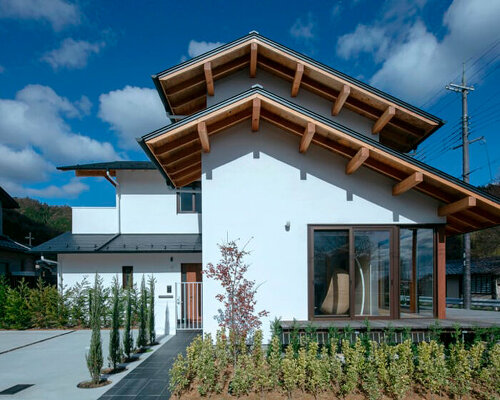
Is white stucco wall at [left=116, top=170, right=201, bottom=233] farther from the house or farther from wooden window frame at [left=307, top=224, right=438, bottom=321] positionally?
wooden window frame at [left=307, top=224, right=438, bottom=321]

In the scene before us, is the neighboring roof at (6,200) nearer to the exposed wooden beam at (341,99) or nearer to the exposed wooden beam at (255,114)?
the exposed wooden beam at (255,114)

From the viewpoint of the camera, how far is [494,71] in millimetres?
16469

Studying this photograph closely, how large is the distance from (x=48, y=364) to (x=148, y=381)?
2943 mm

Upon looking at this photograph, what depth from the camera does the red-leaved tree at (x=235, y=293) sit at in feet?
19.5

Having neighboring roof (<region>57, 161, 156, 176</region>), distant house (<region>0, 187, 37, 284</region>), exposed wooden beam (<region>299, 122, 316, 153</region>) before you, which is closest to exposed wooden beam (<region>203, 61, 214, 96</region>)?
exposed wooden beam (<region>299, 122, 316, 153</region>)

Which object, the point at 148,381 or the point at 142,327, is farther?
the point at 142,327

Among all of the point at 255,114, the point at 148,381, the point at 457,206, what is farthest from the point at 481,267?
the point at 148,381

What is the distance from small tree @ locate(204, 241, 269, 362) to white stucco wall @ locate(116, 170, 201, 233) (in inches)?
267

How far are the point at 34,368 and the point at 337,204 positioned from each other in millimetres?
7328

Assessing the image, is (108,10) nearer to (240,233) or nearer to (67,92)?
(67,92)

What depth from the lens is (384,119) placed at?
25.4 feet

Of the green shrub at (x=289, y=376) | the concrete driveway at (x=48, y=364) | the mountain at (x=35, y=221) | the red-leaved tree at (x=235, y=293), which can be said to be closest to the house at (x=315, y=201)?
the red-leaved tree at (x=235, y=293)

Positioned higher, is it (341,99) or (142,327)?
(341,99)

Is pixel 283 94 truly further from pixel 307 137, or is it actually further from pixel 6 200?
pixel 6 200
